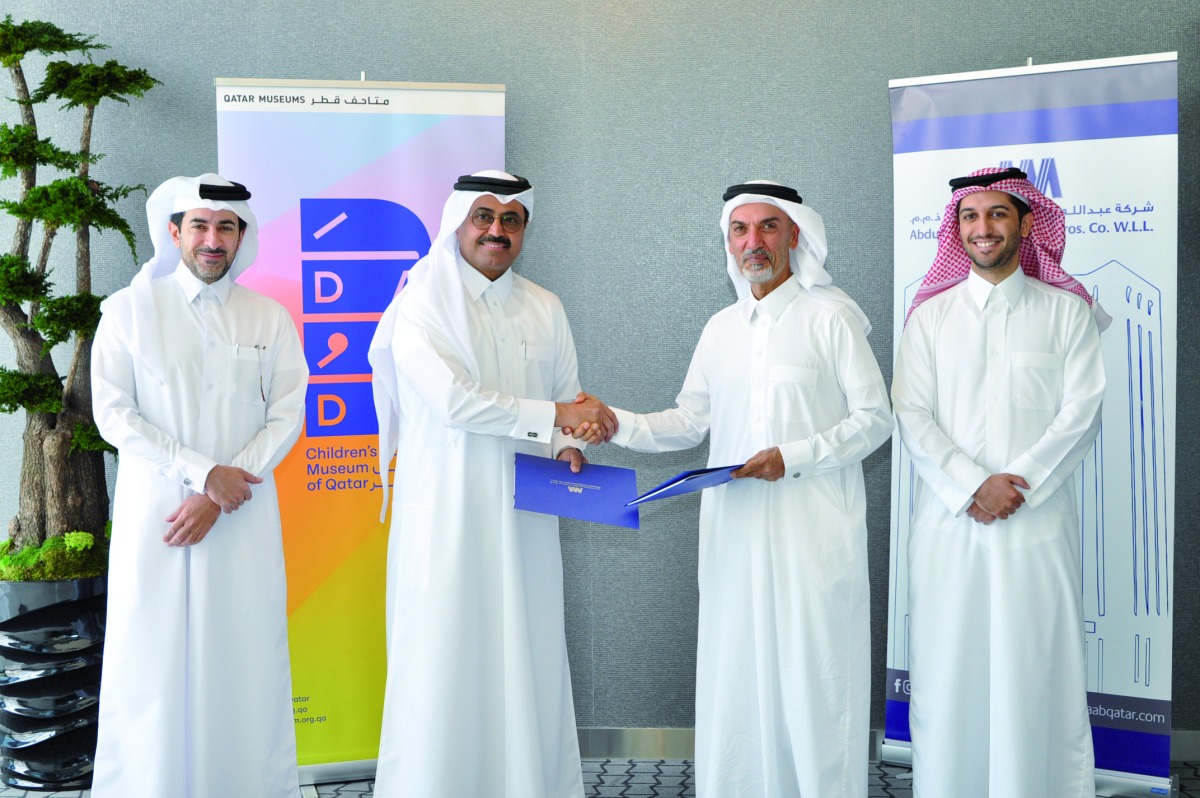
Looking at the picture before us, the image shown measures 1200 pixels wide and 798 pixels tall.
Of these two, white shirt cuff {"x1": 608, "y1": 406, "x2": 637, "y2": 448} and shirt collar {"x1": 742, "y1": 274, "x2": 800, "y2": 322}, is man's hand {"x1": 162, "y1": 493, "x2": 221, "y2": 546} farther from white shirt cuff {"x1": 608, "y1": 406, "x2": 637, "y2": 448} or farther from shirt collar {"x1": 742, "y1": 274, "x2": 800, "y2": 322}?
shirt collar {"x1": 742, "y1": 274, "x2": 800, "y2": 322}

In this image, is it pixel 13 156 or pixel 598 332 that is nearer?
pixel 13 156

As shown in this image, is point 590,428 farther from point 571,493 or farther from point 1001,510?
point 1001,510

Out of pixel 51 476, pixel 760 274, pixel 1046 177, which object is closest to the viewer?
pixel 760 274

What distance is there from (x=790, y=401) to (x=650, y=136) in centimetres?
166

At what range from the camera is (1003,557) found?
2998mm

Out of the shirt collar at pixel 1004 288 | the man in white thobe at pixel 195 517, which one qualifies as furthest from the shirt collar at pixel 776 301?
the man in white thobe at pixel 195 517

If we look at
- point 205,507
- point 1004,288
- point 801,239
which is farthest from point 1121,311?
point 205,507

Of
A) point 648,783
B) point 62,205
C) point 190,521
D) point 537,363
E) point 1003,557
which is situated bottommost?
point 648,783

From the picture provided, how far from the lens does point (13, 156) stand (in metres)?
3.59

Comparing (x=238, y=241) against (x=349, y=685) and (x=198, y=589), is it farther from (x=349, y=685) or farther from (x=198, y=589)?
(x=349, y=685)

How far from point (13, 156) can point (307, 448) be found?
56.9 inches

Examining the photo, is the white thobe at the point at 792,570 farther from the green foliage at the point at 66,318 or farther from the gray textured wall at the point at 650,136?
the green foliage at the point at 66,318

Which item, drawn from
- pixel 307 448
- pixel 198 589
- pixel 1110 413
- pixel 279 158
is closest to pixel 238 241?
pixel 279 158

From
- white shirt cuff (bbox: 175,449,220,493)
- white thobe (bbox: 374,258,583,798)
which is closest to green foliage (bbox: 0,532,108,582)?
white shirt cuff (bbox: 175,449,220,493)
